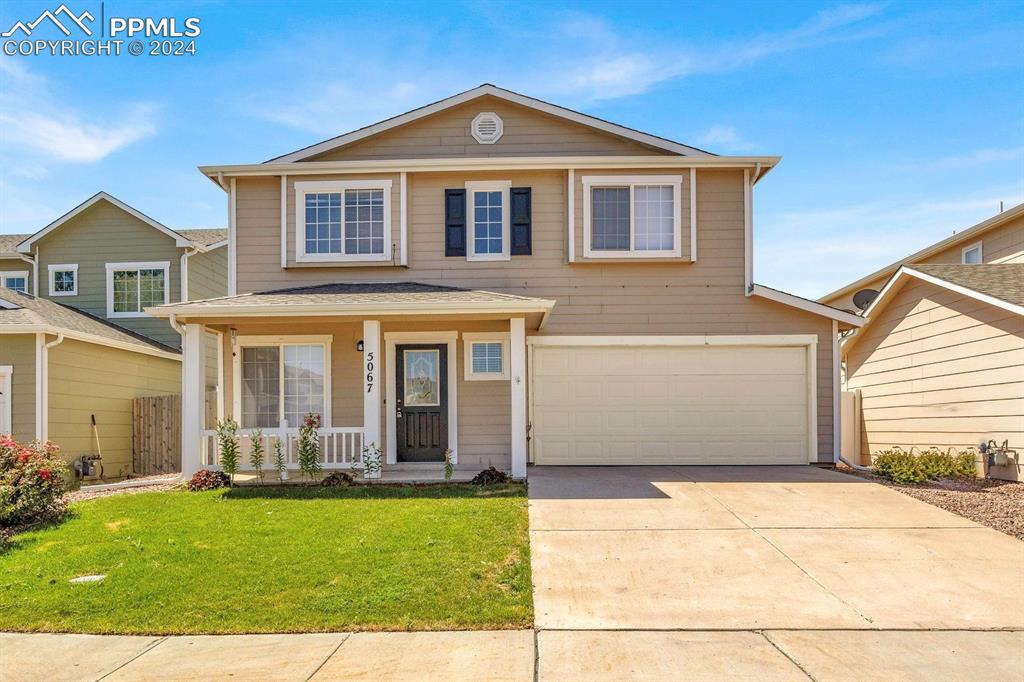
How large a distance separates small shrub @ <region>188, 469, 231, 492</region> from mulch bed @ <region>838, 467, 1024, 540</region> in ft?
31.7

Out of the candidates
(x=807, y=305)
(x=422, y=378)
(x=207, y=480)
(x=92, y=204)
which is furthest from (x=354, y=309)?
(x=92, y=204)

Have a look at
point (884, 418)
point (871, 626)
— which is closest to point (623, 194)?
point (884, 418)

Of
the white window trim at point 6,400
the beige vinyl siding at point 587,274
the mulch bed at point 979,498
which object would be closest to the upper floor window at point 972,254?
the beige vinyl siding at point 587,274

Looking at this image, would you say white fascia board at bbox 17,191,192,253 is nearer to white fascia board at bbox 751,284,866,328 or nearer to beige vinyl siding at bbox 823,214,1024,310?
white fascia board at bbox 751,284,866,328

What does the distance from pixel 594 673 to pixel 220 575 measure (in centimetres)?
356

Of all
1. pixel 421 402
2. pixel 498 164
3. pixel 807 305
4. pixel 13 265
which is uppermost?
pixel 498 164

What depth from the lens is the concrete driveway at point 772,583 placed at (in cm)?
456

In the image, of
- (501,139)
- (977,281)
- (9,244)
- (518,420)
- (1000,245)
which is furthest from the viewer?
(9,244)

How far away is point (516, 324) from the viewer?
10344 mm

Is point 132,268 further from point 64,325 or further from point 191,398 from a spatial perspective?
point 191,398

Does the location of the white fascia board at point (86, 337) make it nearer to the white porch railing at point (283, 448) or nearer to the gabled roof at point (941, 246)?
the white porch railing at point (283, 448)

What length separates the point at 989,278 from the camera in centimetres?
1096

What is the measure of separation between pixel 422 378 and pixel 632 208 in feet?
15.8

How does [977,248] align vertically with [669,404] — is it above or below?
above
